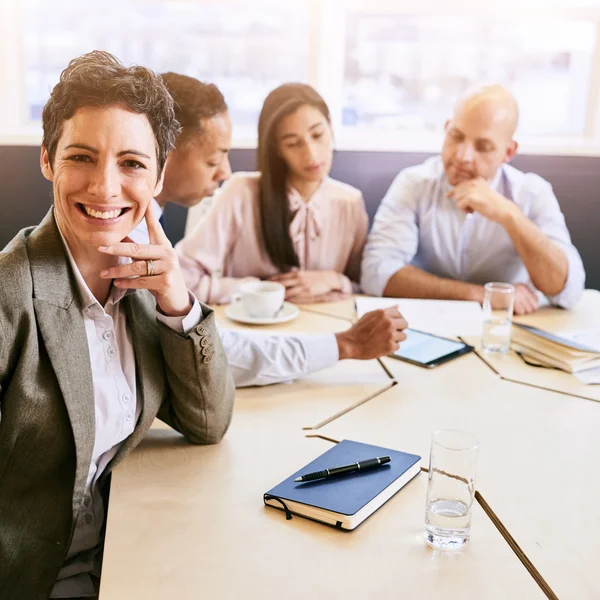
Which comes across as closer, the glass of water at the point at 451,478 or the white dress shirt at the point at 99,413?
the glass of water at the point at 451,478

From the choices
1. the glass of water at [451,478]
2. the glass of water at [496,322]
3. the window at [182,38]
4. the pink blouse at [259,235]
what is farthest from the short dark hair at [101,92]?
the window at [182,38]

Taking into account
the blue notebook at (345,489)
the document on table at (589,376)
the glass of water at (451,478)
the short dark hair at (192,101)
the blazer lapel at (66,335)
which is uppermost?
the short dark hair at (192,101)

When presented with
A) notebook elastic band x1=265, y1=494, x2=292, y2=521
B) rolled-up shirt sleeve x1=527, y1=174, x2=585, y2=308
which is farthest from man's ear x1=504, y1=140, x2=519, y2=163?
notebook elastic band x1=265, y1=494, x2=292, y2=521

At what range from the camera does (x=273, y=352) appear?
5.18 feet

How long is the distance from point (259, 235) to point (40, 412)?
1.54 metres

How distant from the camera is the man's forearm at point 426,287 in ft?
7.54

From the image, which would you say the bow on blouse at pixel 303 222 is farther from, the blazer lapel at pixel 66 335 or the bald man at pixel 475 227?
the blazer lapel at pixel 66 335

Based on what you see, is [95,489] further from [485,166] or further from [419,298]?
[485,166]

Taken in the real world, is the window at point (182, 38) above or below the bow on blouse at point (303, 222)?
above

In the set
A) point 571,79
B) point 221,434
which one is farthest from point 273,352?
point 571,79

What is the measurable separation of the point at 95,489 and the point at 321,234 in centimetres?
159

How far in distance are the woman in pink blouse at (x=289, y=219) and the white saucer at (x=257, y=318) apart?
0.14m

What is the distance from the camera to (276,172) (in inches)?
99.0

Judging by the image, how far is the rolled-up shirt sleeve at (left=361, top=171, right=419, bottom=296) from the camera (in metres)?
2.47
